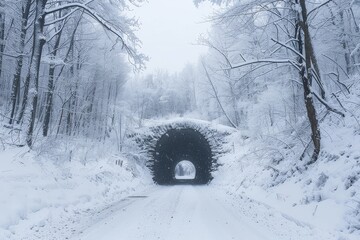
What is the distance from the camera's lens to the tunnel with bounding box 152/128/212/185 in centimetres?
2538

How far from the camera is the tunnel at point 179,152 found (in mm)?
25375

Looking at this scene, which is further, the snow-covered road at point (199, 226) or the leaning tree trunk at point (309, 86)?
the leaning tree trunk at point (309, 86)

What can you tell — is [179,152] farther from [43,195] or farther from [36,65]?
[43,195]

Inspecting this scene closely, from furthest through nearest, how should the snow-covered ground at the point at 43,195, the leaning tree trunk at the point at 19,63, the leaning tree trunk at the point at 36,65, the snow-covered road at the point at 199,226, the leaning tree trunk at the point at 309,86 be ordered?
the leaning tree trunk at the point at 19,63, the leaning tree trunk at the point at 36,65, the leaning tree trunk at the point at 309,86, the snow-covered ground at the point at 43,195, the snow-covered road at the point at 199,226

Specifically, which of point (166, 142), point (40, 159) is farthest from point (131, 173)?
point (40, 159)

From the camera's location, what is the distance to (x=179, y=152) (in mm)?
30703

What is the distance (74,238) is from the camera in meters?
5.52

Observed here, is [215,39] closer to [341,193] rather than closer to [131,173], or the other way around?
[131,173]

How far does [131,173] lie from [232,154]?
708 cm

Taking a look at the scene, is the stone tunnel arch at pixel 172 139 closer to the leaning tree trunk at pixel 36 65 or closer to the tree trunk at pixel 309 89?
the leaning tree trunk at pixel 36 65

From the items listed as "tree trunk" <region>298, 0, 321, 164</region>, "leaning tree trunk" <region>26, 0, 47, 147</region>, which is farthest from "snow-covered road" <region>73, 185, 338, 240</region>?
"leaning tree trunk" <region>26, 0, 47, 147</region>

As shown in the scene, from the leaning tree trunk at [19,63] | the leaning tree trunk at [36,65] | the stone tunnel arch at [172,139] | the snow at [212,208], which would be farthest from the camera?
the stone tunnel arch at [172,139]

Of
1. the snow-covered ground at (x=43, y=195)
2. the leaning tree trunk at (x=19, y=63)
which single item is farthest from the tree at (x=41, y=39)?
the leaning tree trunk at (x=19, y=63)

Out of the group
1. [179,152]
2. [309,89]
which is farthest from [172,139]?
[309,89]
